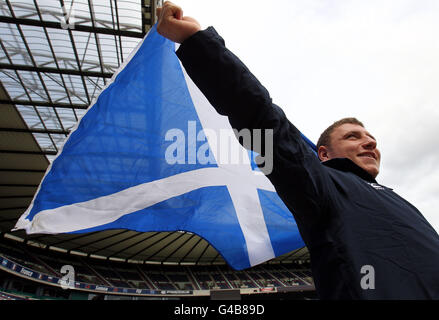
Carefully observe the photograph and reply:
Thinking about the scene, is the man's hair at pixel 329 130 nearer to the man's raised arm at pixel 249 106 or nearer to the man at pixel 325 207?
the man at pixel 325 207

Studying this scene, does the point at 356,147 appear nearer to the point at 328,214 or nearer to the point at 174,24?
the point at 328,214

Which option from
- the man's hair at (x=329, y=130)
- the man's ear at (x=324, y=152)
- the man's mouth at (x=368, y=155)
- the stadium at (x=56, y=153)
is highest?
the stadium at (x=56, y=153)

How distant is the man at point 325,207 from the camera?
798 mm

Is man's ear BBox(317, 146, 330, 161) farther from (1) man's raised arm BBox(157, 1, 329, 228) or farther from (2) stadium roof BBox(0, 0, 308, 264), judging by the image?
(2) stadium roof BBox(0, 0, 308, 264)

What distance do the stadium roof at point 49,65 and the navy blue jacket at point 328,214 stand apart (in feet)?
29.6

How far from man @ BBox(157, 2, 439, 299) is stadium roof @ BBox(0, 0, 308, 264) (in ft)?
29.5

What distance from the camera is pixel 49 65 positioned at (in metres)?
10.5

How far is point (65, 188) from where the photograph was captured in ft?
7.57

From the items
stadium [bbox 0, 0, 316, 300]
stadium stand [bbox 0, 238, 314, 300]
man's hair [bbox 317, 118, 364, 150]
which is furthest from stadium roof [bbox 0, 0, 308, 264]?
man's hair [bbox 317, 118, 364, 150]

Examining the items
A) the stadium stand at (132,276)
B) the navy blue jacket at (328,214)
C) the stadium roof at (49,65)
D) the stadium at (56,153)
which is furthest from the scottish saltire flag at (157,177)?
the stadium stand at (132,276)

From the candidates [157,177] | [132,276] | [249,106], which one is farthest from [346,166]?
[132,276]
